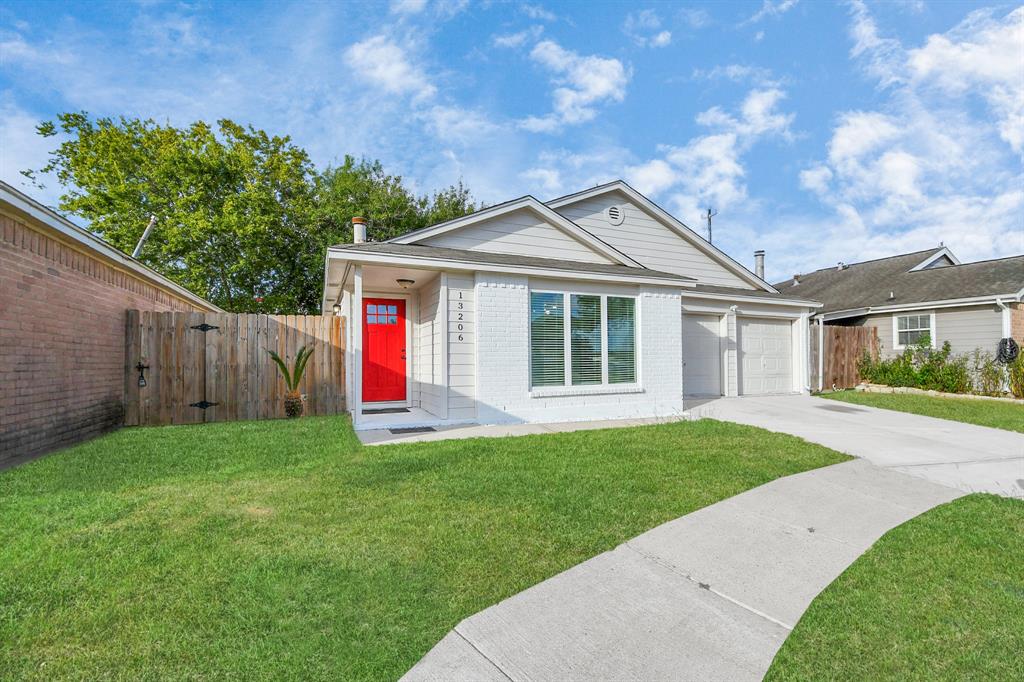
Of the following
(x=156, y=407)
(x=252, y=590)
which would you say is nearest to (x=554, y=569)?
(x=252, y=590)

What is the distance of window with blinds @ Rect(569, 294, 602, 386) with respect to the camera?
28.1 feet

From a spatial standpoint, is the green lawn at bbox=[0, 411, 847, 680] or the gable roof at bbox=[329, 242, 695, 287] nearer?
the green lawn at bbox=[0, 411, 847, 680]

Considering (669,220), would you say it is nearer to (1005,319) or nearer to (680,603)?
(1005,319)

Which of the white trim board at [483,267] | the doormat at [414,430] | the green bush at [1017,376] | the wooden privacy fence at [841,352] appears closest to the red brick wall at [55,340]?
the white trim board at [483,267]

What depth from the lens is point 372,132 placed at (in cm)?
2097

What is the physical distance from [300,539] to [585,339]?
6.38 m

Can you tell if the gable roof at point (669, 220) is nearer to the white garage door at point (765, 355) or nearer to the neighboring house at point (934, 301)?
the white garage door at point (765, 355)

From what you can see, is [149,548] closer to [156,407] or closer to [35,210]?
[35,210]

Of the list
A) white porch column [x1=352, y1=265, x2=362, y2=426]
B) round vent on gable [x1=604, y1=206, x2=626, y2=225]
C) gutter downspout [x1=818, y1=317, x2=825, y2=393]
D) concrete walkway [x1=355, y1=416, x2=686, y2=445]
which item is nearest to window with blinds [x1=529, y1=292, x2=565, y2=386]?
concrete walkway [x1=355, y1=416, x2=686, y2=445]

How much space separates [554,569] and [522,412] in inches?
211

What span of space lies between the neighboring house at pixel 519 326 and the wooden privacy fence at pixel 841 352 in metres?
3.22

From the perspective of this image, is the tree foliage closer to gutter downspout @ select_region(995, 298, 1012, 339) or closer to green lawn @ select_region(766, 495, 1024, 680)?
green lawn @ select_region(766, 495, 1024, 680)

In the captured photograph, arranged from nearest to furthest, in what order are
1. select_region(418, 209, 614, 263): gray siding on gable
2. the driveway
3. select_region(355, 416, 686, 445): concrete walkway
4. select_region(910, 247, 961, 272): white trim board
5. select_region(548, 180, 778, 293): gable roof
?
the driveway → select_region(355, 416, 686, 445): concrete walkway → select_region(418, 209, 614, 263): gray siding on gable → select_region(548, 180, 778, 293): gable roof → select_region(910, 247, 961, 272): white trim board

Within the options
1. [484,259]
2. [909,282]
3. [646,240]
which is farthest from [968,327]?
[484,259]
